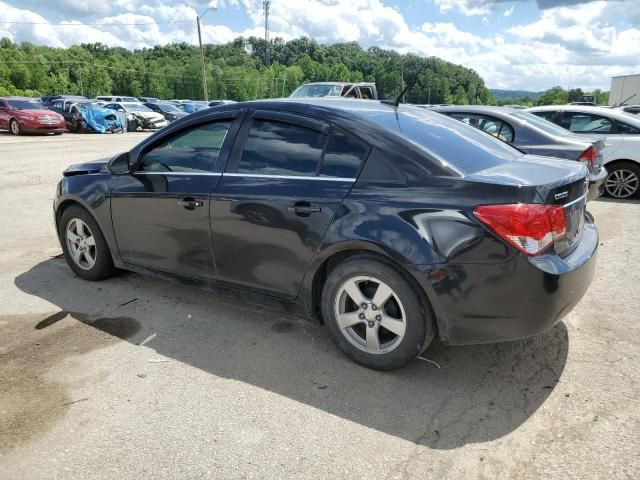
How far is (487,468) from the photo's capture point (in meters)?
2.41

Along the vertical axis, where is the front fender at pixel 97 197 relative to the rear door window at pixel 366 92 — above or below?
below

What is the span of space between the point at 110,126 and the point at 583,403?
88.0 ft

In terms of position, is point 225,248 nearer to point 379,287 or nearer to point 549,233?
point 379,287

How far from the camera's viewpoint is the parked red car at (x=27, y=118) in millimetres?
22547

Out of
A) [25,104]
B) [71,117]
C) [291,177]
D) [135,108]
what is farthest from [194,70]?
[291,177]

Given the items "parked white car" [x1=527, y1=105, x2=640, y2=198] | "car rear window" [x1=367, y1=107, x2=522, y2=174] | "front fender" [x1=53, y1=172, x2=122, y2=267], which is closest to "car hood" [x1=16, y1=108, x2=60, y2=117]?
"front fender" [x1=53, y1=172, x2=122, y2=267]

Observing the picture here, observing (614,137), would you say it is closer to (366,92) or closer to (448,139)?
(448,139)

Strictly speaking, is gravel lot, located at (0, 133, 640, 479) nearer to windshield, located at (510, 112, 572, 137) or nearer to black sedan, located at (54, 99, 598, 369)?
black sedan, located at (54, 99, 598, 369)

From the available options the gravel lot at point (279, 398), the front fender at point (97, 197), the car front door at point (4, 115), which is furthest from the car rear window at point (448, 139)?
the car front door at point (4, 115)

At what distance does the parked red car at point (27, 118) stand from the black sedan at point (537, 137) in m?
20.7

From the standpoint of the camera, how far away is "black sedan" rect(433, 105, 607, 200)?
23.2ft

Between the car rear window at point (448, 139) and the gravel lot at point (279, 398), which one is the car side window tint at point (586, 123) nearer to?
the gravel lot at point (279, 398)

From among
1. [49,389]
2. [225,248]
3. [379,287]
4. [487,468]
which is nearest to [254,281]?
[225,248]

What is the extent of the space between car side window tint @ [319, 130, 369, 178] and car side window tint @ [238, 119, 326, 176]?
0.07 meters
